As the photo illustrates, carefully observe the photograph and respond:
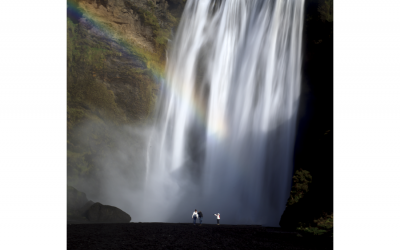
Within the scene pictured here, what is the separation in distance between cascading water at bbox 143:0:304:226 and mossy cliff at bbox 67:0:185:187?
1673 mm

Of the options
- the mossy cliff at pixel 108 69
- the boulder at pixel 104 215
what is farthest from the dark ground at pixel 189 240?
the mossy cliff at pixel 108 69

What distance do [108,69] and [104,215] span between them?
38.4 ft

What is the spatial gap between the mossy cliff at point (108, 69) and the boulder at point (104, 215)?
4436 millimetres

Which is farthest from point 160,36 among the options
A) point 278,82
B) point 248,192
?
point 248,192

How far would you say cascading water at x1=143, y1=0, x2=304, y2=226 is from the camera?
1717 centimetres

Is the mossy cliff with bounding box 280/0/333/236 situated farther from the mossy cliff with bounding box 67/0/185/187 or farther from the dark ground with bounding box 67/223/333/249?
the mossy cliff with bounding box 67/0/185/187

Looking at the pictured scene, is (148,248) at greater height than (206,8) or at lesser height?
lesser

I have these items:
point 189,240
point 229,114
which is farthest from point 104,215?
point 229,114

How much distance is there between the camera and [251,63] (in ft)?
66.9

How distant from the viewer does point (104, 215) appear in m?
16.9

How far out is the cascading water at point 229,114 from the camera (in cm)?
1717

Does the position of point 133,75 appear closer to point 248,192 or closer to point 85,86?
point 85,86

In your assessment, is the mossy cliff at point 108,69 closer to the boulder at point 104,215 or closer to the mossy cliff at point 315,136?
the boulder at point 104,215

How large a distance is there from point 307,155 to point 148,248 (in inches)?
332
